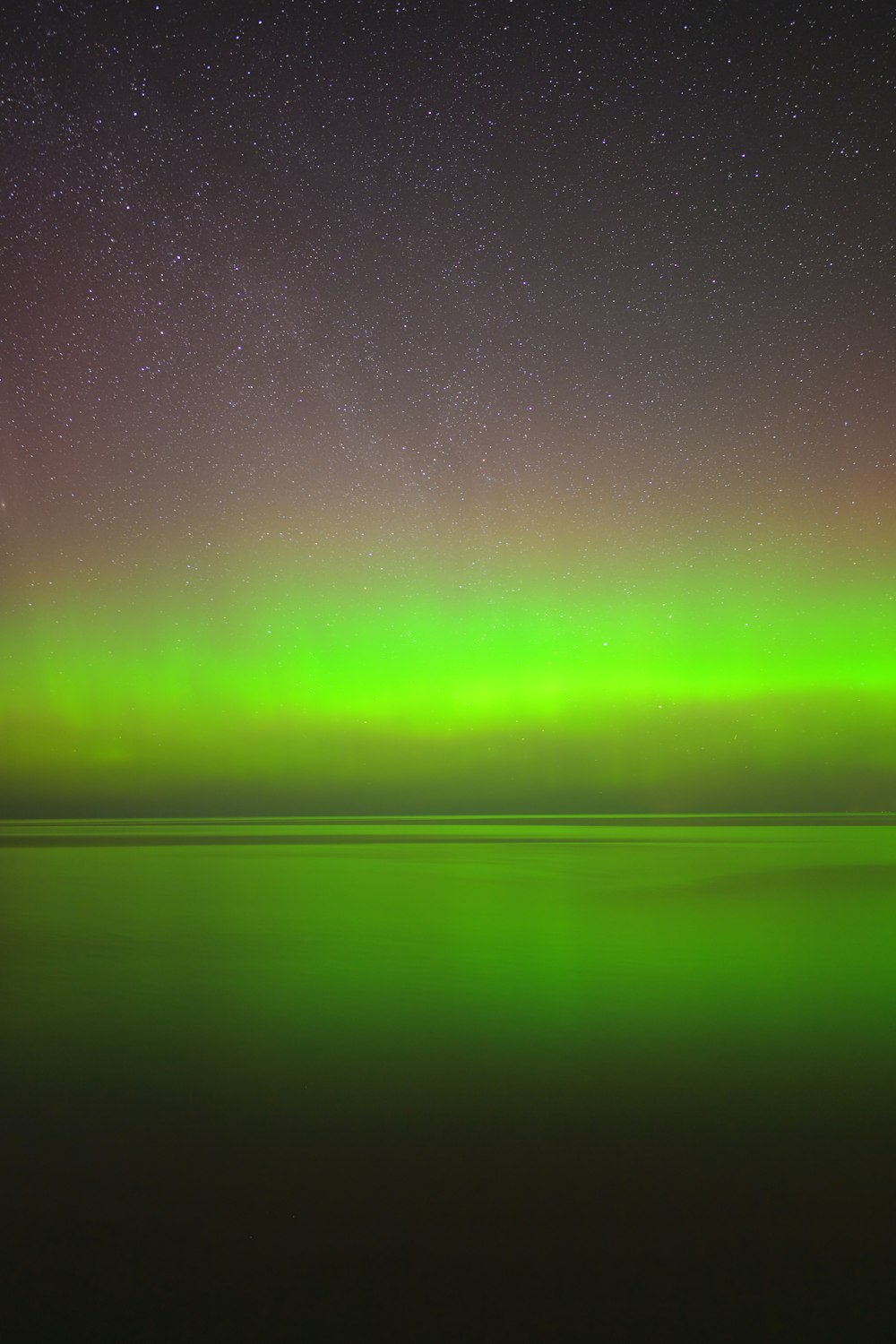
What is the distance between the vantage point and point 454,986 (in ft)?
25.2

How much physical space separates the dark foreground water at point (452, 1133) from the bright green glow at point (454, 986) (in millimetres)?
40

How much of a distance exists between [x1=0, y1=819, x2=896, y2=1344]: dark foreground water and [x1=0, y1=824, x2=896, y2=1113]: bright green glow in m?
0.04

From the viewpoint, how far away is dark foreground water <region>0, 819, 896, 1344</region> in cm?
306

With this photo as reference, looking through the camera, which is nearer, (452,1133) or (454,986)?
(452,1133)

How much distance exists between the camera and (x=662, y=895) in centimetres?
1412

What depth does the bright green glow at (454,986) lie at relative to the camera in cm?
539

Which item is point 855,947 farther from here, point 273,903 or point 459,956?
point 273,903

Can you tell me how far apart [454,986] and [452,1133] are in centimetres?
325

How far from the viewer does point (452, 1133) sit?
4461 mm

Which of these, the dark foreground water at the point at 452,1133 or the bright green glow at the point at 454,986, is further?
the bright green glow at the point at 454,986

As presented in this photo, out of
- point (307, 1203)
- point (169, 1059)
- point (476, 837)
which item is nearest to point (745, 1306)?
point (307, 1203)

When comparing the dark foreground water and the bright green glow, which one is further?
the bright green glow

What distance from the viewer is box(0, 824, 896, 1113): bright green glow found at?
5.39 m

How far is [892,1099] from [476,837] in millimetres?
27243
